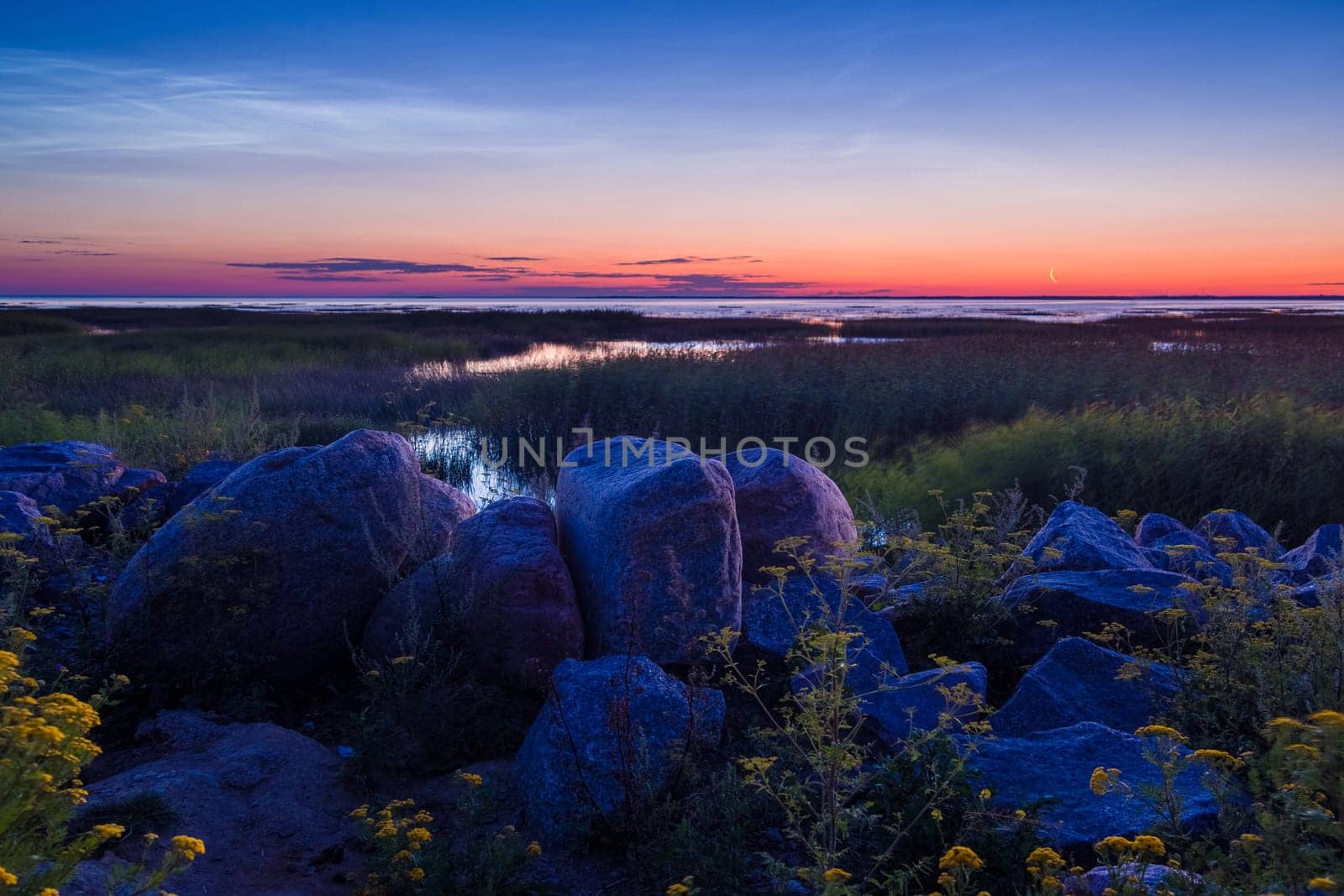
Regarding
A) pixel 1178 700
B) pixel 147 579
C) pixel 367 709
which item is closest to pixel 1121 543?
pixel 1178 700

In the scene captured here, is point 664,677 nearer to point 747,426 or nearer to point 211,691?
point 211,691

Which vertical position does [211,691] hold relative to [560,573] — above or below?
below

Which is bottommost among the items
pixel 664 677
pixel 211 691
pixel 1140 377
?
pixel 211 691

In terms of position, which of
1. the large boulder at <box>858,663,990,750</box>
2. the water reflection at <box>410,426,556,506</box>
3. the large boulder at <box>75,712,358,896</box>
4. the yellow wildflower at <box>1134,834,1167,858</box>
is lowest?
the water reflection at <box>410,426,556,506</box>

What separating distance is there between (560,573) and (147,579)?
7.87 feet

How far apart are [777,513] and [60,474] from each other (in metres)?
6.32

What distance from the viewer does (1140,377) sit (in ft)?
52.9

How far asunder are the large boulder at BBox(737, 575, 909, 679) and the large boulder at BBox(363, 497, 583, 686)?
44.3 inches

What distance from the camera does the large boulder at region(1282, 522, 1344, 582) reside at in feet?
21.0

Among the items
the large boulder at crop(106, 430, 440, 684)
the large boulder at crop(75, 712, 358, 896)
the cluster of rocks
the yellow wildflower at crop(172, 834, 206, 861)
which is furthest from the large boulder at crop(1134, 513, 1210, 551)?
the yellow wildflower at crop(172, 834, 206, 861)

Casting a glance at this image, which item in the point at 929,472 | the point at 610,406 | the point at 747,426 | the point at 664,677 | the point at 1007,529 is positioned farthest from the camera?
the point at 610,406

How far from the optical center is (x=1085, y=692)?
14.8 feet

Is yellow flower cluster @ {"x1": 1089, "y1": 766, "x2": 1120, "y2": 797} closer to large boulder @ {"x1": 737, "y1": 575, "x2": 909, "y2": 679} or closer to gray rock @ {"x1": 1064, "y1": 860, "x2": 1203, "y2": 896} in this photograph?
gray rock @ {"x1": 1064, "y1": 860, "x2": 1203, "y2": 896}

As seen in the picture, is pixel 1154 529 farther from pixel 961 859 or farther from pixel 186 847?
pixel 186 847
